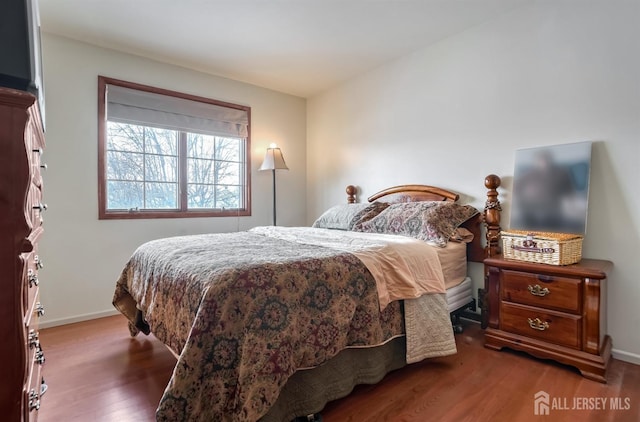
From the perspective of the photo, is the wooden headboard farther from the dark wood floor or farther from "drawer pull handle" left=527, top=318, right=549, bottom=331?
the dark wood floor

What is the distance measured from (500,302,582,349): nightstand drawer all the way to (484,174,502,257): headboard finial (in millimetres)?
488

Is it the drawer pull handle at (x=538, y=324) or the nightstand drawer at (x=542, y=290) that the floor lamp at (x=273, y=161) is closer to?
the nightstand drawer at (x=542, y=290)

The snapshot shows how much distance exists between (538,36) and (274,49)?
2.15 metres

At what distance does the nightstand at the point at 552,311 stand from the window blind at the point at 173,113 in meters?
2.97

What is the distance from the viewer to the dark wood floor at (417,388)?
5.00 ft

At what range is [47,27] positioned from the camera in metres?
2.64

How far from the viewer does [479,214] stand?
2.63 m

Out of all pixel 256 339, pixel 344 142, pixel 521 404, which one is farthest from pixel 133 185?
pixel 521 404

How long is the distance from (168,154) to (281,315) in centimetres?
270

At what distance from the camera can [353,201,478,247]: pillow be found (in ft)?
7.91

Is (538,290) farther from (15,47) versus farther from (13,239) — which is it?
(15,47)

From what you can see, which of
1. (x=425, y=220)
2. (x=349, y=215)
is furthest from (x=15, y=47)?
(x=349, y=215)

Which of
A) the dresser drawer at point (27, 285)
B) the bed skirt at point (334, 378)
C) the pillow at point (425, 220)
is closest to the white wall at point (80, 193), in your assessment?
the dresser drawer at point (27, 285)

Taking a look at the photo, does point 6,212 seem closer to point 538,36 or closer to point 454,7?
point 454,7
